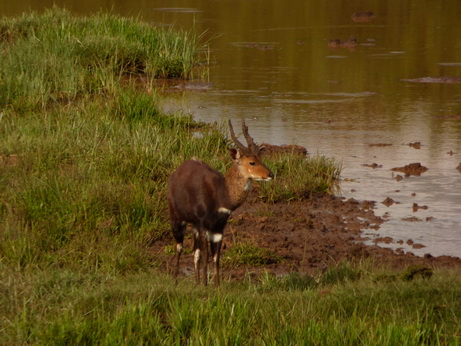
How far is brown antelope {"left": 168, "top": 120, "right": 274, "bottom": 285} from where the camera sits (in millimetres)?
6863

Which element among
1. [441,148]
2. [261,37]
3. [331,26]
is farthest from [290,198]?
[331,26]

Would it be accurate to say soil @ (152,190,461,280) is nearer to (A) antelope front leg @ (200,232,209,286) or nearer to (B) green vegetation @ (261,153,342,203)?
(B) green vegetation @ (261,153,342,203)

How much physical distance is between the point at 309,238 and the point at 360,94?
7.47 meters

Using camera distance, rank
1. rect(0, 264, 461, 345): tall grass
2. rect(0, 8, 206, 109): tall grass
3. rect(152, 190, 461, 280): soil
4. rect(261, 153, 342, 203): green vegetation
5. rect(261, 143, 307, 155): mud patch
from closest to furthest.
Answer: rect(0, 264, 461, 345): tall grass
rect(152, 190, 461, 280): soil
rect(261, 153, 342, 203): green vegetation
rect(261, 143, 307, 155): mud patch
rect(0, 8, 206, 109): tall grass

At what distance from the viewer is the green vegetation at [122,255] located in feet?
17.8

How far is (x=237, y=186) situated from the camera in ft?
22.6

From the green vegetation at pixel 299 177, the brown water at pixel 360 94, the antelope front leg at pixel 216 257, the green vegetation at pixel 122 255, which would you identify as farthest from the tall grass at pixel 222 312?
the green vegetation at pixel 299 177

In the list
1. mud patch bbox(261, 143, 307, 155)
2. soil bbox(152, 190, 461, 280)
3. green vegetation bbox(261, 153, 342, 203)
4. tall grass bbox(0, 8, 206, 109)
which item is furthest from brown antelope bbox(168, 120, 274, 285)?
tall grass bbox(0, 8, 206, 109)

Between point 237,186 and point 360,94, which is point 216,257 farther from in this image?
point 360,94

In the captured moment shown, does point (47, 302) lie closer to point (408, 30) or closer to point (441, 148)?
point (441, 148)

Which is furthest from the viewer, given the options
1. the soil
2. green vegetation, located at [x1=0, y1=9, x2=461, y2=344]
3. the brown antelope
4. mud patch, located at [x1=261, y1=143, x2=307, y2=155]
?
mud patch, located at [x1=261, y1=143, x2=307, y2=155]

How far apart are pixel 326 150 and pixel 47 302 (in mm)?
6490

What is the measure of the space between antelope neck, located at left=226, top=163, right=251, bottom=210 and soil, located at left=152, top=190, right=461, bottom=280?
2.76 ft

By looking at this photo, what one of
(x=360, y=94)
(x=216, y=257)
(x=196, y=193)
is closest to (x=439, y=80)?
(x=360, y=94)
